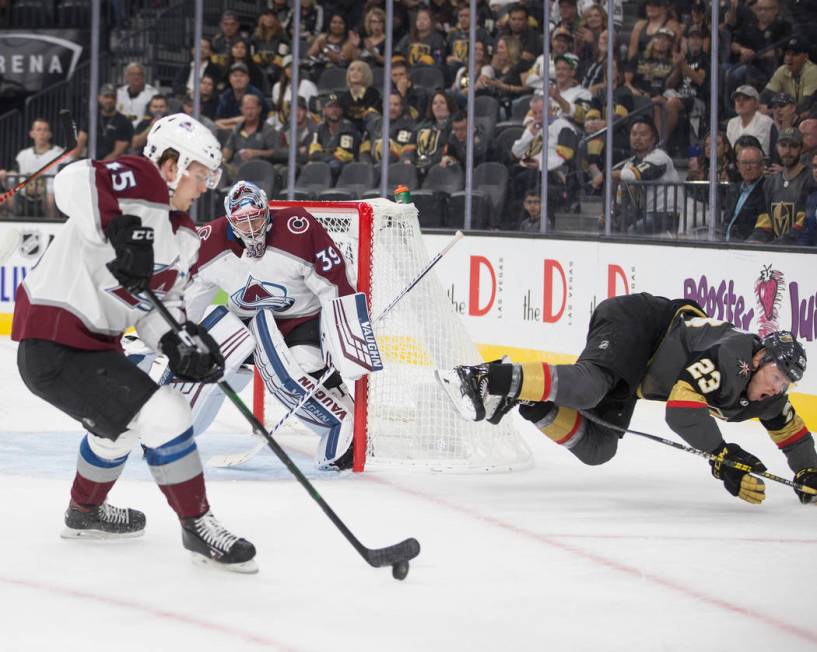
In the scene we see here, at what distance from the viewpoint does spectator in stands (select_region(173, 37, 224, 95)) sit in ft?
28.4

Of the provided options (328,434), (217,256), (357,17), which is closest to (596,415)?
(328,434)

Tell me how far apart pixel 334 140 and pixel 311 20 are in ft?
3.24

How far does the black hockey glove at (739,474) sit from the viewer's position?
3.67m

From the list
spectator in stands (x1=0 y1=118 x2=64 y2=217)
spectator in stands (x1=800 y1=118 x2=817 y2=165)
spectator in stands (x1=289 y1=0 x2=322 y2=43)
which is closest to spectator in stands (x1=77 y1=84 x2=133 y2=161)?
spectator in stands (x1=0 y1=118 x2=64 y2=217)

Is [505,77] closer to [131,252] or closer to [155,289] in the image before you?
[155,289]

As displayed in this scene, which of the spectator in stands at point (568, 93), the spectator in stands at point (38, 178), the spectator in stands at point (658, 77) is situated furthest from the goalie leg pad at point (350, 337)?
the spectator in stands at point (38, 178)

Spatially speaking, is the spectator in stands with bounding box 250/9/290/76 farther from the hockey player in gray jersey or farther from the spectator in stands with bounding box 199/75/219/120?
the hockey player in gray jersey

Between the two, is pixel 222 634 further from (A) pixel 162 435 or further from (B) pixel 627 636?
(B) pixel 627 636

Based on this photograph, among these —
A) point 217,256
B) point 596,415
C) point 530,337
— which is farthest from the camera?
point 530,337

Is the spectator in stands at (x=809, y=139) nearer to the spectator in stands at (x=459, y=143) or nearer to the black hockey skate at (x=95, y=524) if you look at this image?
the spectator in stands at (x=459, y=143)

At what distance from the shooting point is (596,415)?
4062mm

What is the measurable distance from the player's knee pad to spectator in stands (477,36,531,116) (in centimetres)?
469

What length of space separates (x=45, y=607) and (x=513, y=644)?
925 mm

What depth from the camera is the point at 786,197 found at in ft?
18.3
